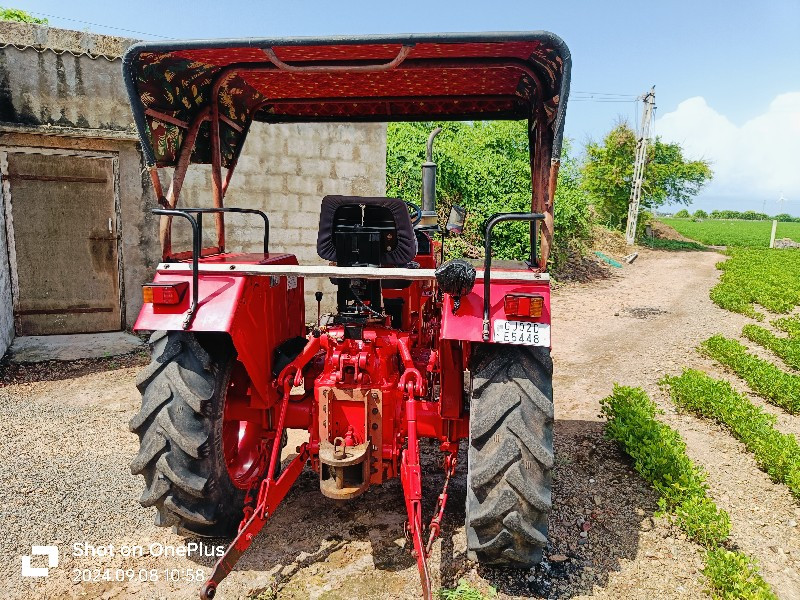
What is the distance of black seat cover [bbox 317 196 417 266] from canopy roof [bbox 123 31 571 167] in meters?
0.67

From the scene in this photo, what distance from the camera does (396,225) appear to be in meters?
3.19

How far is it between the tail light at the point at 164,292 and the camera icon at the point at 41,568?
1.49 metres

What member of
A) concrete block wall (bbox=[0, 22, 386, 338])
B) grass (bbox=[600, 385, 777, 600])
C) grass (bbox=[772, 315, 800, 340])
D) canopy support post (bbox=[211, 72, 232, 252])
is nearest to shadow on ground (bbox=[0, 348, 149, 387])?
concrete block wall (bbox=[0, 22, 386, 338])

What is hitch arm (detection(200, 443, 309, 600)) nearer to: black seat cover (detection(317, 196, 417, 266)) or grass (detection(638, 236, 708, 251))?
black seat cover (detection(317, 196, 417, 266))

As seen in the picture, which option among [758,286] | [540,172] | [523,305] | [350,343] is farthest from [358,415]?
[758,286]

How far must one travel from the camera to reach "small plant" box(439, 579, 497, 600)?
264cm

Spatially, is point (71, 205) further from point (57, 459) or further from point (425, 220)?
point (425, 220)

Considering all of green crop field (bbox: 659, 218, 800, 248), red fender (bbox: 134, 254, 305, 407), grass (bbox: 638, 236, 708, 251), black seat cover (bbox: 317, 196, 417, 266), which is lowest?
green crop field (bbox: 659, 218, 800, 248)

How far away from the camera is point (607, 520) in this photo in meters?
3.54

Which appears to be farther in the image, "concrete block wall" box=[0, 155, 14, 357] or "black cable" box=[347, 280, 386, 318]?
"concrete block wall" box=[0, 155, 14, 357]

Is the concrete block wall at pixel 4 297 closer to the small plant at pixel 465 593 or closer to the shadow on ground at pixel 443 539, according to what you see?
the shadow on ground at pixel 443 539

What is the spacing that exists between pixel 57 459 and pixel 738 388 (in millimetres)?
6868

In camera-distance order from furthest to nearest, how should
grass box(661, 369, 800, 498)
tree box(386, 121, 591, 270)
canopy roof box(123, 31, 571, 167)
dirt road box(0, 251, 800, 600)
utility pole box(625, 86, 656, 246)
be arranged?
utility pole box(625, 86, 656, 246) → tree box(386, 121, 591, 270) → grass box(661, 369, 800, 498) → dirt road box(0, 251, 800, 600) → canopy roof box(123, 31, 571, 167)

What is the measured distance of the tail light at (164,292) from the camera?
278 centimetres
